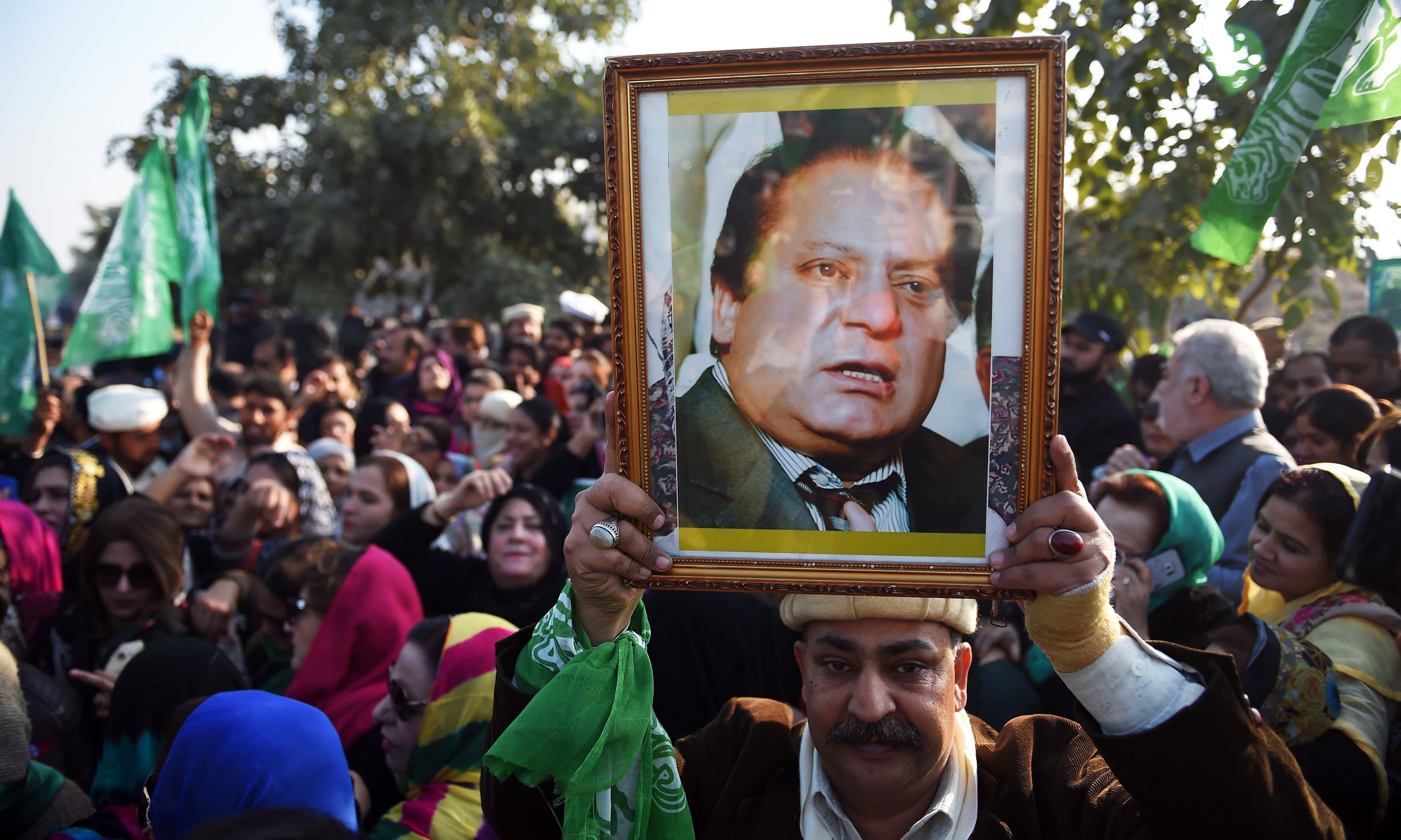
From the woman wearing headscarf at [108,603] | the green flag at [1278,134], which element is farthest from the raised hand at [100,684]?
the green flag at [1278,134]

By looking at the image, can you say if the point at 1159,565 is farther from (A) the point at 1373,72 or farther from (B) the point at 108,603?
(B) the point at 108,603

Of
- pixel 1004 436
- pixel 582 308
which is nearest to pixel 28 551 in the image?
pixel 1004 436

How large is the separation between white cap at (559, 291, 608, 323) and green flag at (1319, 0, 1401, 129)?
25.4 feet

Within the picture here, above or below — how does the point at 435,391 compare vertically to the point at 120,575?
above

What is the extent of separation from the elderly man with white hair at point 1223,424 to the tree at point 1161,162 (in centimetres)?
50

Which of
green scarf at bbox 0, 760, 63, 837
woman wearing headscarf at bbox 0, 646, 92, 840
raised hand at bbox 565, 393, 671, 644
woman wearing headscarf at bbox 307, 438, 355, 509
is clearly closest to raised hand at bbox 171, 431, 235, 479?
woman wearing headscarf at bbox 307, 438, 355, 509

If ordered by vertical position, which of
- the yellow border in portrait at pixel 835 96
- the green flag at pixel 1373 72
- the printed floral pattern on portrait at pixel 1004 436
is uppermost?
the green flag at pixel 1373 72

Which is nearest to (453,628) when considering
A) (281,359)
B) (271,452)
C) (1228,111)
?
(271,452)

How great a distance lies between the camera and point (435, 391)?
8.08m

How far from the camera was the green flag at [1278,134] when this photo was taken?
2891 millimetres

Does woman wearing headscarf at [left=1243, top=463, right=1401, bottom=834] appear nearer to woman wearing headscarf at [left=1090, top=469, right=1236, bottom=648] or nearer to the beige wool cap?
woman wearing headscarf at [left=1090, top=469, right=1236, bottom=648]

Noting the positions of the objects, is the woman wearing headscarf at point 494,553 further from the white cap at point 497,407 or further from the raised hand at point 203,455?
the white cap at point 497,407

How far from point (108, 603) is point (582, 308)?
6397 mm

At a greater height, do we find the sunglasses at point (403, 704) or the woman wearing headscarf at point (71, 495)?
the woman wearing headscarf at point (71, 495)
